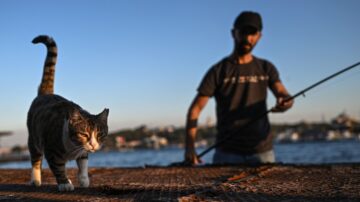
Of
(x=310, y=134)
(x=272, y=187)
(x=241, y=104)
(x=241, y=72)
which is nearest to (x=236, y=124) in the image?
(x=241, y=104)

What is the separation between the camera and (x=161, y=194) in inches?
96.4

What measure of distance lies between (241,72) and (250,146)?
1079 millimetres

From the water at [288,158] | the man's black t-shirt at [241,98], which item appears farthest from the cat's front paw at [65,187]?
the man's black t-shirt at [241,98]

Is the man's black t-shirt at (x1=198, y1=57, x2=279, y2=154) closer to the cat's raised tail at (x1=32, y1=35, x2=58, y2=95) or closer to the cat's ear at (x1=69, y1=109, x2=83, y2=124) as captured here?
the cat's raised tail at (x1=32, y1=35, x2=58, y2=95)

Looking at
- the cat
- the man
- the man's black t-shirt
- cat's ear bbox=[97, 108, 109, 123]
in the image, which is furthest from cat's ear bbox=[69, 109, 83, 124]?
the man's black t-shirt

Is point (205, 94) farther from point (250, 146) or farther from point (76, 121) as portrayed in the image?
point (76, 121)

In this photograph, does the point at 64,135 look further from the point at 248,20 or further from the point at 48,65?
the point at 248,20

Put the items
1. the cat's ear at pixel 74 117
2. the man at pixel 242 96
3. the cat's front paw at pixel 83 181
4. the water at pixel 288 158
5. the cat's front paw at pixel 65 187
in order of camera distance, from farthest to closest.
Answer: the water at pixel 288 158
the man at pixel 242 96
the cat's front paw at pixel 83 181
the cat's ear at pixel 74 117
the cat's front paw at pixel 65 187

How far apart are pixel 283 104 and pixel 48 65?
3156mm

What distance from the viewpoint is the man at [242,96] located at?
598 centimetres

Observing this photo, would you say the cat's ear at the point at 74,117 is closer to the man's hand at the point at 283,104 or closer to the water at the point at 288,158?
the water at the point at 288,158

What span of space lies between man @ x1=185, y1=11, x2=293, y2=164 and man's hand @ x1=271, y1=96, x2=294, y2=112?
0.03m

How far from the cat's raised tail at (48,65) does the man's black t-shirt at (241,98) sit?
7.76 feet

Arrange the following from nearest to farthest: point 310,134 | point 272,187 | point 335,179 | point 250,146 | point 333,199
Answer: point 333,199 < point 272,187 < point 335,179 < point 250,146 < point 310,134
